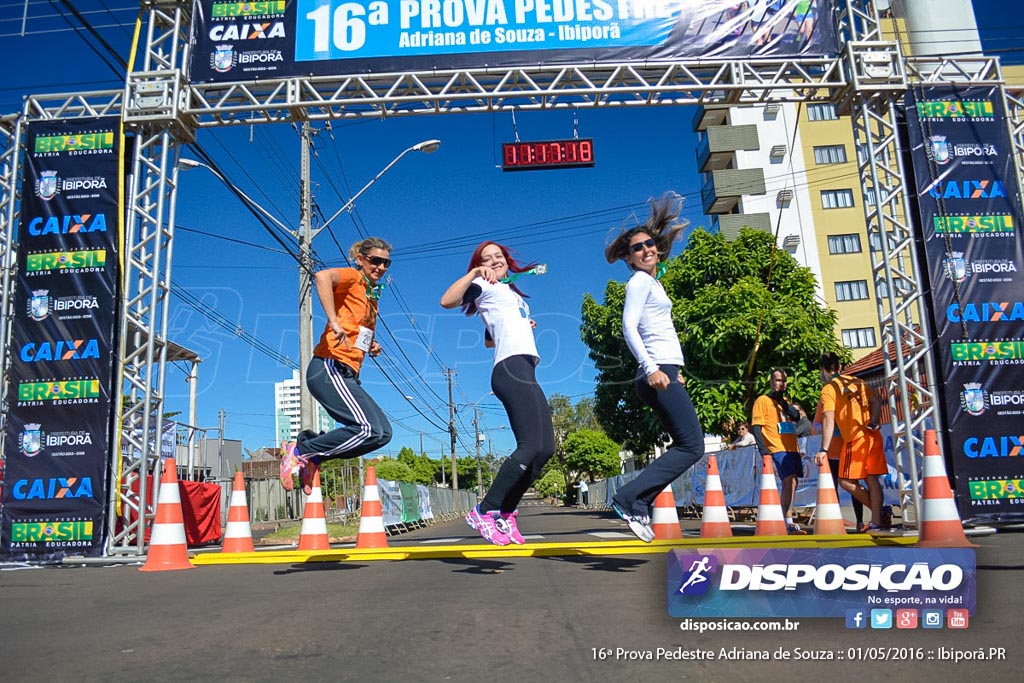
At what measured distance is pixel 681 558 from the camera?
2.55 m

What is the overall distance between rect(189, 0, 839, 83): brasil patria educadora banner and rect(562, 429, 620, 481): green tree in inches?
1812

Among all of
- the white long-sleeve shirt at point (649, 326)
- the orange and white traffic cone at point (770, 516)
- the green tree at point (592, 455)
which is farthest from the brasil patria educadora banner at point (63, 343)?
the green tree at point (592, 455)

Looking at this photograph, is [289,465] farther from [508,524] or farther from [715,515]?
[715,515]

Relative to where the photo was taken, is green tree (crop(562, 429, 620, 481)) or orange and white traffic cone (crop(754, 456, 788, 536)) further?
green tree (crop(562, 429, 620, 481))

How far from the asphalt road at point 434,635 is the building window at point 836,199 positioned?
123 ft

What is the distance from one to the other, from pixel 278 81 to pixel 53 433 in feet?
15.3

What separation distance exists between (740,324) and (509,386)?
55.9ft

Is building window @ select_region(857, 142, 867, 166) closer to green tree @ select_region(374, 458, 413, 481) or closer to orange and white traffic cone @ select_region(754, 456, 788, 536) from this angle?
orange and white traffic cone @ select_region(754, 456, 788, 536)

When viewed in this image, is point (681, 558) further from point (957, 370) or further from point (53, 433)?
point (53, 433)

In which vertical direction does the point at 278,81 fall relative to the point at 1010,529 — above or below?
above

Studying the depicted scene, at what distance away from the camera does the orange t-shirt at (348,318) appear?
4805 millimetres

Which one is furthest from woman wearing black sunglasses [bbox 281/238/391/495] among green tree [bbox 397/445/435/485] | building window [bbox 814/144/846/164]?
green tree [bbox 397/445/435/485]

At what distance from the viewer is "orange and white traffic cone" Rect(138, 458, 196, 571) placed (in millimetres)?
5375

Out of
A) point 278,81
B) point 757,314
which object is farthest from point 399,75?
point 757,314
